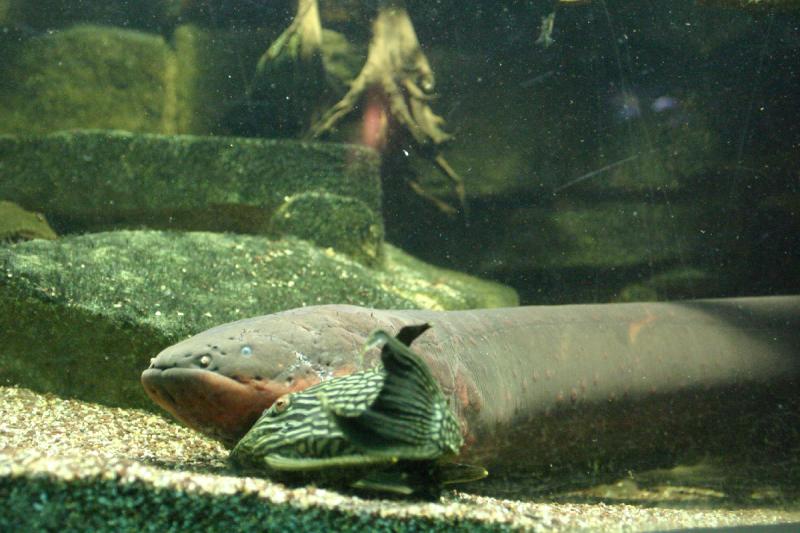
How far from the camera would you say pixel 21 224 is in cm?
495

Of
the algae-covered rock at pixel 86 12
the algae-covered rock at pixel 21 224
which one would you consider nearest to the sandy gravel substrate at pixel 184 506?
the algae-covered rock at pixel 21 224

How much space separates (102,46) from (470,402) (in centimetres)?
485

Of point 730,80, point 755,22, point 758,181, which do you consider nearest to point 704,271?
point 758,181

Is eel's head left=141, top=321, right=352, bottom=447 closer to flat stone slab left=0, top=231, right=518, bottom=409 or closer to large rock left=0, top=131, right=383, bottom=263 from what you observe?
flat stone slab left=0, top=231, right=518, bottom=409

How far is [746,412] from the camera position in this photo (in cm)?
321

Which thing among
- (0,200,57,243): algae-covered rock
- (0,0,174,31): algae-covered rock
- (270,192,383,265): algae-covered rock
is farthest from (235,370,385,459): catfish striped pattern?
(0,0,174,31): algae-covered rock

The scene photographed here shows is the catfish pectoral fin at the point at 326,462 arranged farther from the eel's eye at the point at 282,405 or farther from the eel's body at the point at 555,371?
the eel's body at the point at 555,371

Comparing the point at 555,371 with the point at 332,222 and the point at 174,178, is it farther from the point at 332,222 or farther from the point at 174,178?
the point at 174,178

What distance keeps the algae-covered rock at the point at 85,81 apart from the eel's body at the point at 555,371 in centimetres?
410

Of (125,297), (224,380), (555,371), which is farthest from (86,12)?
(555,371)

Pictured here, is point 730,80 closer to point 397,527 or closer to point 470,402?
point 470,402

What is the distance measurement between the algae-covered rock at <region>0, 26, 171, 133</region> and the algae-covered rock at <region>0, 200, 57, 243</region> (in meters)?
0.82

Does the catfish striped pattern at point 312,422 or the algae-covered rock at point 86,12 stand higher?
the algae-covered rock at point 86,12

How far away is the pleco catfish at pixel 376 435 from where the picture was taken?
1.55 metres
